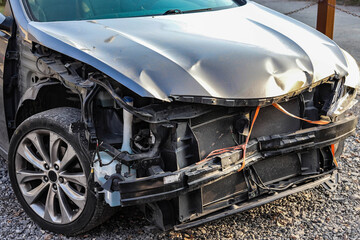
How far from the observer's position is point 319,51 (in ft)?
12.2

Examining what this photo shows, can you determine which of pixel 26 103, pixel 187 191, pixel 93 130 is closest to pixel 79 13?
pixel 26 103

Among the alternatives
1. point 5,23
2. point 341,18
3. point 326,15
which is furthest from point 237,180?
point 341,18

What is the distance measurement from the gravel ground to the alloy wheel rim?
0.18 meters

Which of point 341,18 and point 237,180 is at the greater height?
point 237,180

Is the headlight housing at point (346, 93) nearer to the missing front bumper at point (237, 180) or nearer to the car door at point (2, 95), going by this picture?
the missing front bumper at point (237, 180)

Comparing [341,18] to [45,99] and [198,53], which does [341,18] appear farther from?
[45,99]

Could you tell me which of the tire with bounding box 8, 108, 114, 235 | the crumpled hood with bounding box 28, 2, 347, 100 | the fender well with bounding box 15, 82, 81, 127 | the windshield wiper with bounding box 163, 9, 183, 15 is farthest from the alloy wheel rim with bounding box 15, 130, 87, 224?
the windshield wiper with bounding box 163, 9, 183, 15

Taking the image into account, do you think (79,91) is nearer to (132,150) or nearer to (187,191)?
(132,150)

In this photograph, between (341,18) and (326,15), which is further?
(341,18)

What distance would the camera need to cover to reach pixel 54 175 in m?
3.51

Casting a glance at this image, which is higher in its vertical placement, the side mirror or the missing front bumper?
the side mirror

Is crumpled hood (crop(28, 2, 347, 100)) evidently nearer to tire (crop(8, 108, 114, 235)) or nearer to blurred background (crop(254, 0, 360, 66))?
tire (crop(8, 108, 114, 235))

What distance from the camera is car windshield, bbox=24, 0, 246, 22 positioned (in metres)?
3.93

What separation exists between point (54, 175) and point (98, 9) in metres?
1.38
